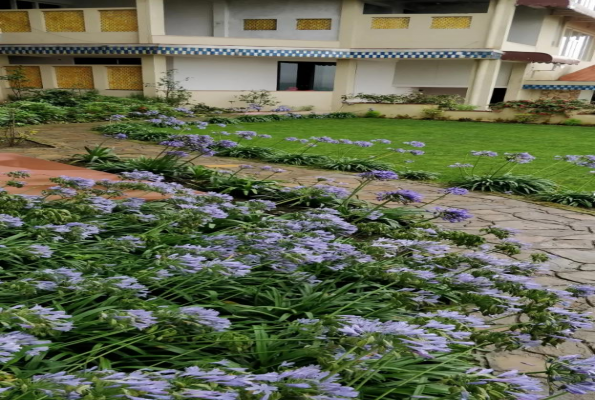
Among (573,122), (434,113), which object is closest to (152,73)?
(434,113)

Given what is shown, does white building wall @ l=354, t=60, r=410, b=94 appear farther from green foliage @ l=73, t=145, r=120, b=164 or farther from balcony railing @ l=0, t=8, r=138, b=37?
green foliage @ l=73, t=145, r=120, b=164

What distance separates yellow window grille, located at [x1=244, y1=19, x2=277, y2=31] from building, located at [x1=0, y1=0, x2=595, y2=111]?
0.05 metres

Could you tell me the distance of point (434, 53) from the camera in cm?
2006

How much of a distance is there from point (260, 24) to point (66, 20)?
8237 millimetres

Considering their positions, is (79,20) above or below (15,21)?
above

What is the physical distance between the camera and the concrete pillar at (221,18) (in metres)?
21.3

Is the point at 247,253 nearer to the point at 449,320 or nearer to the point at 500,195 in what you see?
the point at 449,320

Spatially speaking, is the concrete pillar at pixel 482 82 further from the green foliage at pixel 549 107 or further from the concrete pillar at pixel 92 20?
the concrete pillar at pixel 92 20

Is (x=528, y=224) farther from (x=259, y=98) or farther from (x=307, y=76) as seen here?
(x=307, y=76)

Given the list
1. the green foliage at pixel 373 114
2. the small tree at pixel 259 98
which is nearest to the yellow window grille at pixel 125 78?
the small tree at pixel 259 98

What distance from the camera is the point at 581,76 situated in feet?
80.3

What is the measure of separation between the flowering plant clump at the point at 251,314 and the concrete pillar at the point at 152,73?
16.8m

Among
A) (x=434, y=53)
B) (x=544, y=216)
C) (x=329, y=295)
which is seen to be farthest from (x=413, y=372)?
(x=434, y=53)

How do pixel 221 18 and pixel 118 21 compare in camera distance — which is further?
pixel 221 18
